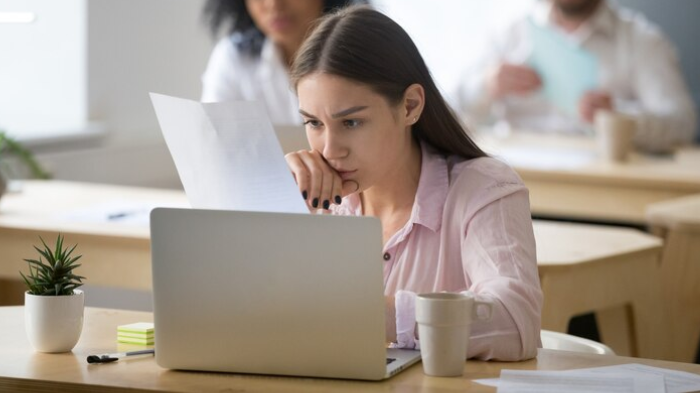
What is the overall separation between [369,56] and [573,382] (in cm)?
62

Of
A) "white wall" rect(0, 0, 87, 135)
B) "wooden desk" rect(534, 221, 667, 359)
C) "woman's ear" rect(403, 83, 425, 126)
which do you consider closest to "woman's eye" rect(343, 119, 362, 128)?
"woman's ear" rect(403, 83, 425, 126)

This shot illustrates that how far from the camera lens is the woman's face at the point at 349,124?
5.93 ft

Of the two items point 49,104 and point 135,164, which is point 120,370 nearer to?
point 49,104

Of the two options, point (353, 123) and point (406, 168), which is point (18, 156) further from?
point (353, 123)

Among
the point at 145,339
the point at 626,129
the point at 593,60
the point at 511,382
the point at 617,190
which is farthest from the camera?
the point at 593,60

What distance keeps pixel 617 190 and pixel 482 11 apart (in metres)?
2.49

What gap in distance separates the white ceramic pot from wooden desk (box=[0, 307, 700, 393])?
0.02 m

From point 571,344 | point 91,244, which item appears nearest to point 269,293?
point 571,344

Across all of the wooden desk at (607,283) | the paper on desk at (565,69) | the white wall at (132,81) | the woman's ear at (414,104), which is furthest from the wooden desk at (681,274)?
the white wall at (132,81)

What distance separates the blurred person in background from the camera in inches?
187

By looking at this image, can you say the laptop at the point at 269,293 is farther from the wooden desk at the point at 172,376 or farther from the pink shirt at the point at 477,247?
the pink shirt at the point at 477,247

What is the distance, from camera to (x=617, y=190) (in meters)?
3.76

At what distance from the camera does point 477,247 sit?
5.90ft

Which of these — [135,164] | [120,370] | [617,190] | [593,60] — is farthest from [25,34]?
[120,370]
